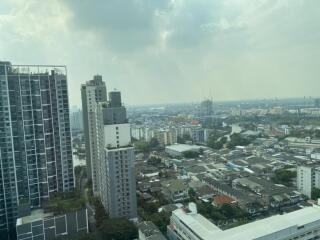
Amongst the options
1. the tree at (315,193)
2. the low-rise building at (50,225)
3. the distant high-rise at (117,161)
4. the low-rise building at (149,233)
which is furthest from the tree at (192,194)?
the low-rise building at (50,225)

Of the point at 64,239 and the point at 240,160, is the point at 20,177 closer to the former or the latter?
the point at 64,239

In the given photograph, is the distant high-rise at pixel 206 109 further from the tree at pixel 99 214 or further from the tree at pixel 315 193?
the tree at pixel 99 214

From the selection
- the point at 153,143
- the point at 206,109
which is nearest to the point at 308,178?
the point at 153,143

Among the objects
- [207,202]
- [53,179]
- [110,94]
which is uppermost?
[110,94]

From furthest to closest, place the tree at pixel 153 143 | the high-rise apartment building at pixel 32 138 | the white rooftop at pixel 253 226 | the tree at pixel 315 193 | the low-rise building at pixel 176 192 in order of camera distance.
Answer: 1. the tree at pixel 153 143
2. the low-rise building at pixel 176 192
3. the tree at pixel 315 193
4. the high-rise apartment building at pixel 32 138
5. the white rooftop at pixel 253 226

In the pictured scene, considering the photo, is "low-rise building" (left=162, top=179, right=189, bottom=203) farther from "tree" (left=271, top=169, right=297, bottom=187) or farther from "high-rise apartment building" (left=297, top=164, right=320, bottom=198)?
"high-rise apartment building" (left=297, top=164, right=320, bottom=198)

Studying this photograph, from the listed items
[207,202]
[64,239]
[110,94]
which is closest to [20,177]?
[64,239]
